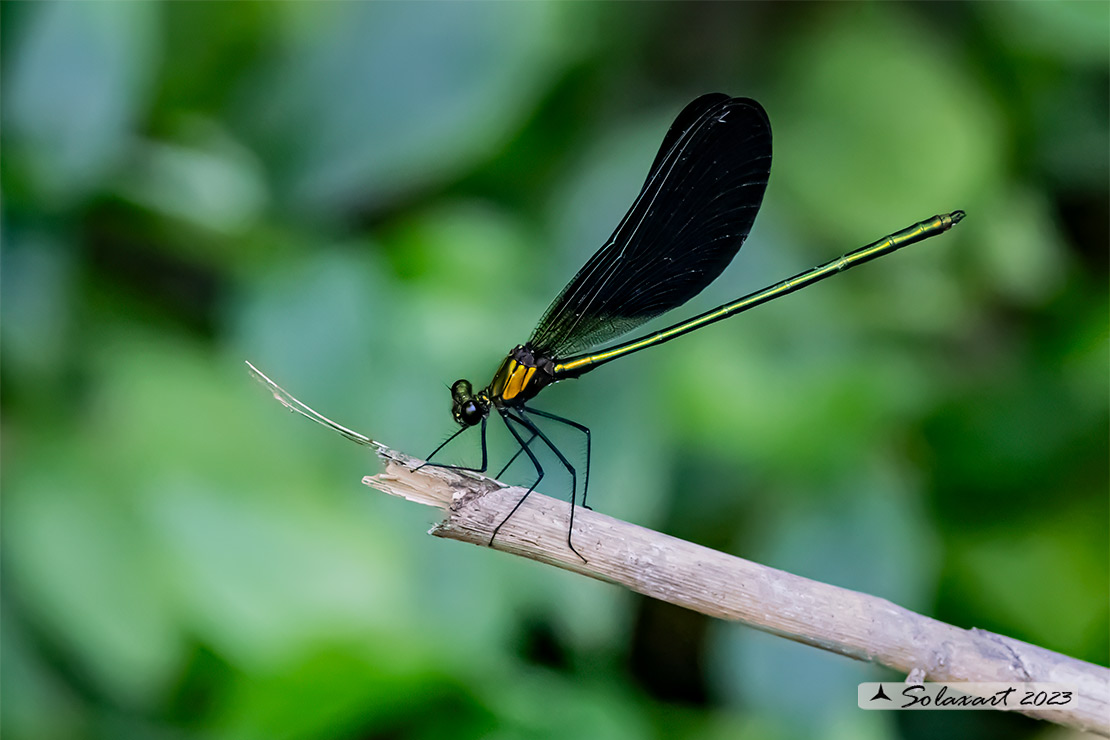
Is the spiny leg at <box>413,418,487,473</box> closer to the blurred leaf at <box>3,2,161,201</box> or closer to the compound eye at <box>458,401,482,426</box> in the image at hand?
the compound eye at <box>458,401,482,426</box>

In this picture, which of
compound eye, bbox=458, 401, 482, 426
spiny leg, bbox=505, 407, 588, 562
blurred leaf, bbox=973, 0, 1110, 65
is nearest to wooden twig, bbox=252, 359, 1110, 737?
spiny leg, bbox=505, 407, 588, 562

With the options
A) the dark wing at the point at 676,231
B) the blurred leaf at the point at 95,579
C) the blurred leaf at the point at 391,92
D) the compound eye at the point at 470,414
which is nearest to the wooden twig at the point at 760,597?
the compound eye at the point at 470,414

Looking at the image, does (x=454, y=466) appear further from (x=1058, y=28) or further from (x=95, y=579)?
(x=1058, y=28)

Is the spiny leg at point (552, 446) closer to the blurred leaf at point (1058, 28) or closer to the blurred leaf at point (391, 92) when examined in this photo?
the blurred leaf at point (391, 92)

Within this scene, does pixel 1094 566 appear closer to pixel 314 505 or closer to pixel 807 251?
pixel 807 251

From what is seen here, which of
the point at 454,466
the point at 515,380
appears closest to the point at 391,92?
the point at 515,380

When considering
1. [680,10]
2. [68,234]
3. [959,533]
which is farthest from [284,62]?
[959,533]

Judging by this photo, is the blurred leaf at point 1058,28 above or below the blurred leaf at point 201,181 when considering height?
above
